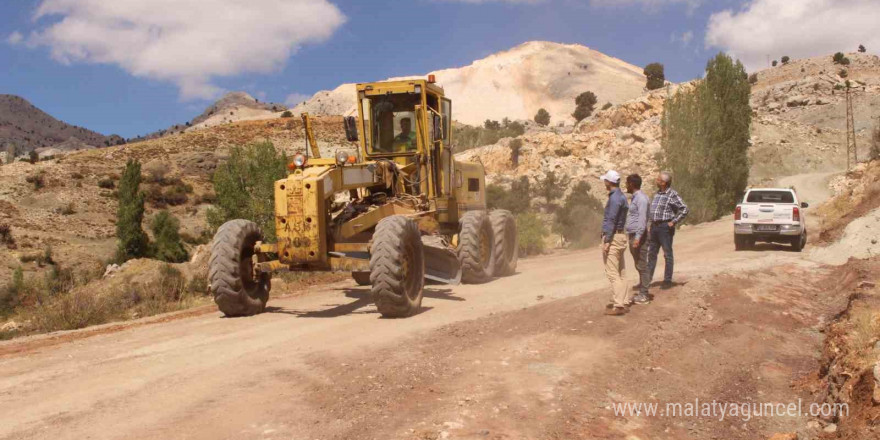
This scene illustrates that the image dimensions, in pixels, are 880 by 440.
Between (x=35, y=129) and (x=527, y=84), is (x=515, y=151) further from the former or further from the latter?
(x=35, y=129)

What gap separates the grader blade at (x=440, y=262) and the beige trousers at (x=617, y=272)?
3.06 m

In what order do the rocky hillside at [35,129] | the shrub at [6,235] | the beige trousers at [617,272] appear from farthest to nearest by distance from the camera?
1. the rocky hillside at [35,129]
2. the shrub at [6,235]
3. the beige trousers at [617,272]

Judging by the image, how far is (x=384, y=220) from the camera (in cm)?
975

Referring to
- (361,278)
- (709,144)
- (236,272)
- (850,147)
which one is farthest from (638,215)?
(850,147)

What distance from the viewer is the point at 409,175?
1233 centimetres

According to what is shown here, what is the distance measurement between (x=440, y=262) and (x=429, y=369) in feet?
17.2

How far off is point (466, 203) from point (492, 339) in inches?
268

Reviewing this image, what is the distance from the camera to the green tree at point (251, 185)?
22.8 m

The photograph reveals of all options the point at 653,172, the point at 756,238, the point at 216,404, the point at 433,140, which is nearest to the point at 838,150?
the point at 653,172

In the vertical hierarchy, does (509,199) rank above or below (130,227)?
above

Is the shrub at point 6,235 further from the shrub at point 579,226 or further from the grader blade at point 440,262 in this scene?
the grader blade at point 440,262

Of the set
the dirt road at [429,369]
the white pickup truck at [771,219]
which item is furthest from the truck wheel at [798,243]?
the dirt road at [429,369]

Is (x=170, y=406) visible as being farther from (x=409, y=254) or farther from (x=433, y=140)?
(x=433, y=140)

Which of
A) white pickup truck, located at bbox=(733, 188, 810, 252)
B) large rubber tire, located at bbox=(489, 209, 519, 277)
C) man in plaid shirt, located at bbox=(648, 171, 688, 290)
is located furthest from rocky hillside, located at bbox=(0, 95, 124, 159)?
man in plaid shirt, located at bbox=(648, 171, 688, 290)
